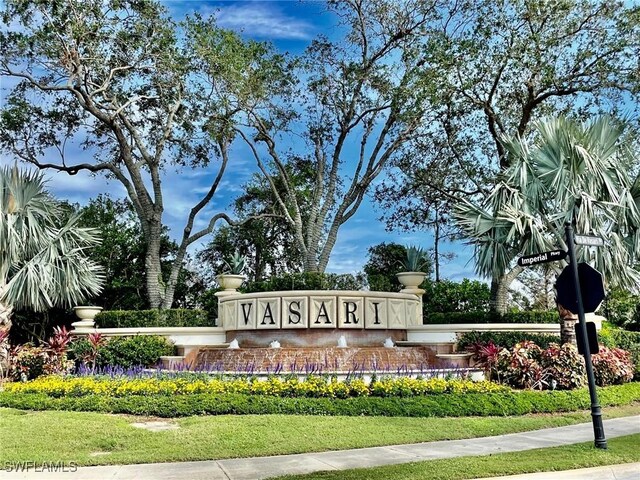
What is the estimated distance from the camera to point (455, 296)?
25.3 meters

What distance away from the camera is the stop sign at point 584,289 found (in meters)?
8.18

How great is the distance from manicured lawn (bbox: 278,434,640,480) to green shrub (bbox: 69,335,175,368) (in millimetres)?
11990

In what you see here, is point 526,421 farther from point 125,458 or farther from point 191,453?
point 125,458

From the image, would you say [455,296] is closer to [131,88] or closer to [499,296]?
[499,296]

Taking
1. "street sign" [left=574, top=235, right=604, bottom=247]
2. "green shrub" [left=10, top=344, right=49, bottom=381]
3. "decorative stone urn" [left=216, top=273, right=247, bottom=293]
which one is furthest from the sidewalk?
"decorative stone urn" [left=216, top=273, right=247, bottom=293]

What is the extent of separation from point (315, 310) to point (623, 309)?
1853 centimetres

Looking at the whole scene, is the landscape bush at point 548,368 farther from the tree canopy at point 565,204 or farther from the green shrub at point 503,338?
the tree canopy at point 565,204

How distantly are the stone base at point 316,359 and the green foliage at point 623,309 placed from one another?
596 inches

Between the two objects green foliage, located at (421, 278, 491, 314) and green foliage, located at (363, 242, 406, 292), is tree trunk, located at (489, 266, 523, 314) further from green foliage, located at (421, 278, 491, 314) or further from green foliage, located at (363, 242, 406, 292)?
green foliage, located at (363, 242, 406, 292)

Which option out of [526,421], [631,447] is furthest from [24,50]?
[631,447]

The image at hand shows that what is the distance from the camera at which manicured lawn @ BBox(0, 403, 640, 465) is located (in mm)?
7762

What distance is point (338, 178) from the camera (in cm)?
2967

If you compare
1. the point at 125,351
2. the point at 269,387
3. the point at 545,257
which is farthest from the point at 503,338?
the point at 125,351

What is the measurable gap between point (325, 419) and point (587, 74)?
1855cm
